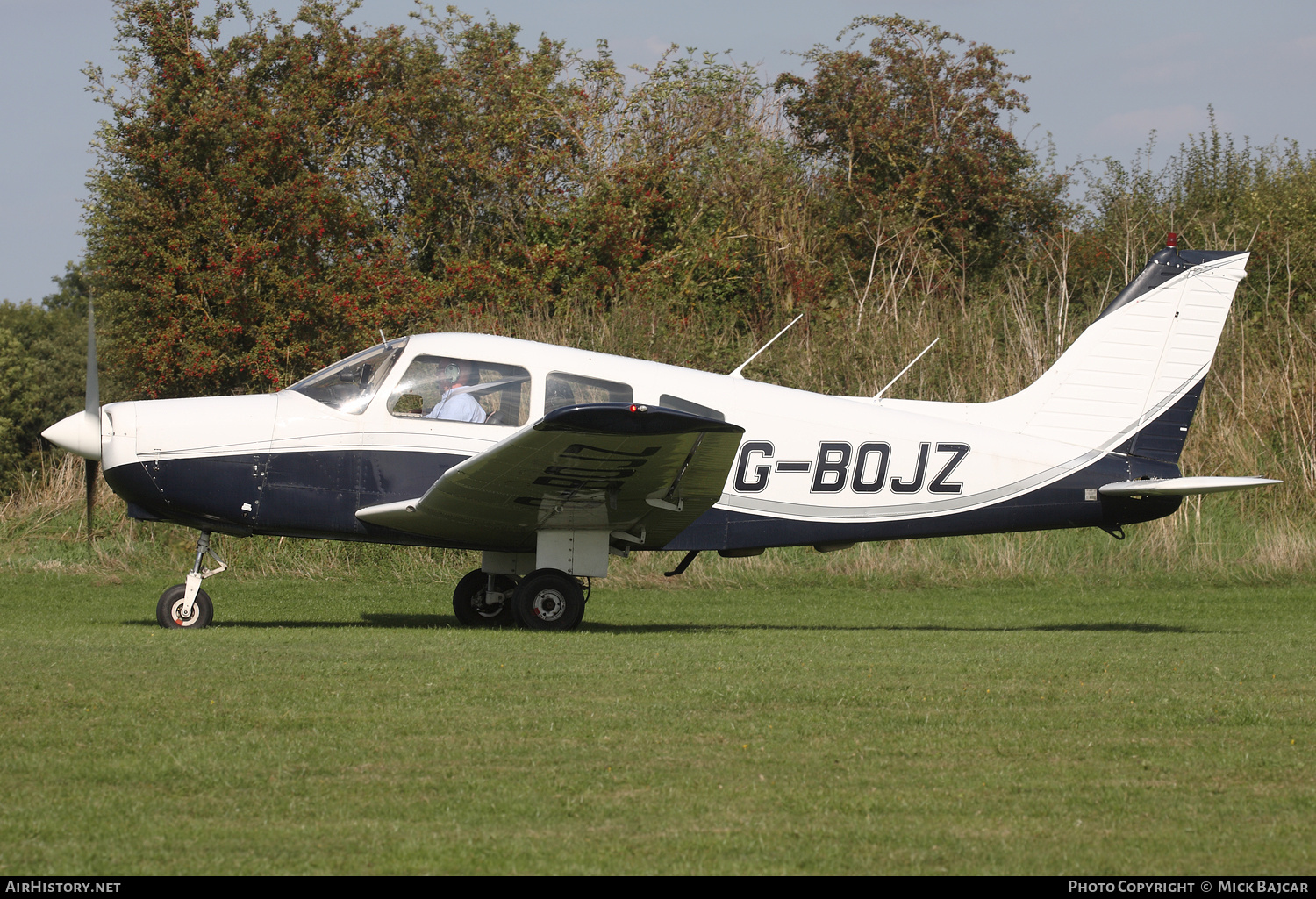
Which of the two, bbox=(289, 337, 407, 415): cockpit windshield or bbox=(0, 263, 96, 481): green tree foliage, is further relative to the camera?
bbox=(0, 263, 96, 481): green tree foliage

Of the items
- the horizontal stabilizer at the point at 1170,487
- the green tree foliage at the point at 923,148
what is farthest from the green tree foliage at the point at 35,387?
the horizontal stabilizer at the point at 1170,487

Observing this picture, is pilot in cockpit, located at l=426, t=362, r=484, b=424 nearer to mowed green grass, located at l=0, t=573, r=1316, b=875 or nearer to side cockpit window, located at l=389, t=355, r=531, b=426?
side cockpit window, located at l=389, t=355, r=531, b=426

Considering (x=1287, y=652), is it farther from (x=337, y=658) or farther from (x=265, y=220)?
(x=265, y=220)

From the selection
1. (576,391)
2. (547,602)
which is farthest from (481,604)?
(576,391)

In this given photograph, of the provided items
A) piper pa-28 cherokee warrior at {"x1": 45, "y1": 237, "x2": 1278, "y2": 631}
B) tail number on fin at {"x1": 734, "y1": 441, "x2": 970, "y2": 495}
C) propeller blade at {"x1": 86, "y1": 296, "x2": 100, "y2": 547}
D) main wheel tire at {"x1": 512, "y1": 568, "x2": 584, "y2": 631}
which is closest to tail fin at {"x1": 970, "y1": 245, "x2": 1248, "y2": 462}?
piper pa-28 cherokee warrior at {"x1": 45, "y1": 237, "x2": 1278, "y2": 631}

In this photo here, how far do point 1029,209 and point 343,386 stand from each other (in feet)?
73.3

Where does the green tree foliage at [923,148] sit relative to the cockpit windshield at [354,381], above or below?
above

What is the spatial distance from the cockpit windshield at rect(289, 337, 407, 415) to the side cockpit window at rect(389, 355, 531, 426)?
18cm

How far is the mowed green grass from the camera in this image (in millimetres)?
3469

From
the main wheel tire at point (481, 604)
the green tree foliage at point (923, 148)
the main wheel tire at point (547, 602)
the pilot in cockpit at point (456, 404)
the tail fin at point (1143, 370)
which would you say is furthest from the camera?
the green tree foliage at point (923, 148)

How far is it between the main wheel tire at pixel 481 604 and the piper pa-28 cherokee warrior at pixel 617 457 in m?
0.02

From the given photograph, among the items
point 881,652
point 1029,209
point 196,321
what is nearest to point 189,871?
point 881,652

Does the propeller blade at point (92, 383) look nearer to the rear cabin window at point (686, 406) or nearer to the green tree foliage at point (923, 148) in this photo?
the rear cabin window at point (686, 406)

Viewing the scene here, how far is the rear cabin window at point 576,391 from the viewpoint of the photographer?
9125 mm
